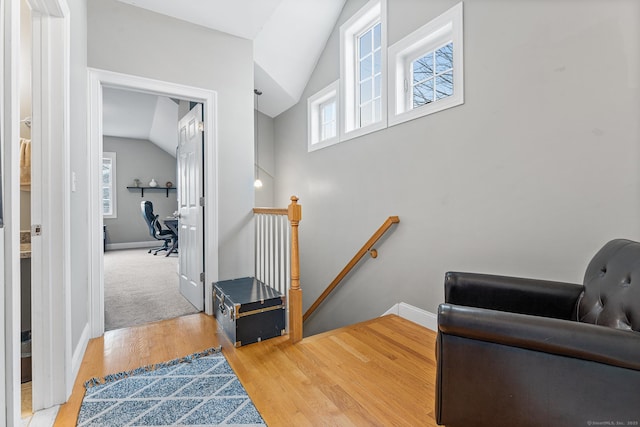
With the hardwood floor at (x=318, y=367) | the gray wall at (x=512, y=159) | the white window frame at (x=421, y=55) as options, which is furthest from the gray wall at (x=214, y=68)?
the white window frame at (x=421, y=55)

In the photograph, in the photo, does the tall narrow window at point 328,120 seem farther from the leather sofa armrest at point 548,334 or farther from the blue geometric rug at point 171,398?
the leather sofa armrest at point 548,334

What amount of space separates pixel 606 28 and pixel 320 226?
3062 millimetres

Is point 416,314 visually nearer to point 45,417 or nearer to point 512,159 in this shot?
point 512,159

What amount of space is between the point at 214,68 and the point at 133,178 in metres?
5.69

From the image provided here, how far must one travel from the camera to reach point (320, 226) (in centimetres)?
401

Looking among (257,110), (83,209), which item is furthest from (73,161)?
(257,110)

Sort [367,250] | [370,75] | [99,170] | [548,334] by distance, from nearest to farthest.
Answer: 1. [548,334]
2. [99,170]
3. [367,250]
4. [370,75]

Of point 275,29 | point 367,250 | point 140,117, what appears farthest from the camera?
point 140,117

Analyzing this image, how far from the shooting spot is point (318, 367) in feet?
6.15

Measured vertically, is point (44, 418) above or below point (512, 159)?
below

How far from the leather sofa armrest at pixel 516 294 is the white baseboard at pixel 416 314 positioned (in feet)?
3.13

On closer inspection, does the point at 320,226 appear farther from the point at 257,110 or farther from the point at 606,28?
the point at 606,28

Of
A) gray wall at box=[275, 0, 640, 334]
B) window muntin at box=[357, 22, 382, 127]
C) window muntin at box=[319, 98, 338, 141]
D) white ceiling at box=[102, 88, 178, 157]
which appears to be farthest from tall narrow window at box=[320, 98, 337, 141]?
white ceiling at box=[102, 88, 178, 157]

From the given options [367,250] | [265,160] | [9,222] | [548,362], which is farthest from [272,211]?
[265,160]
